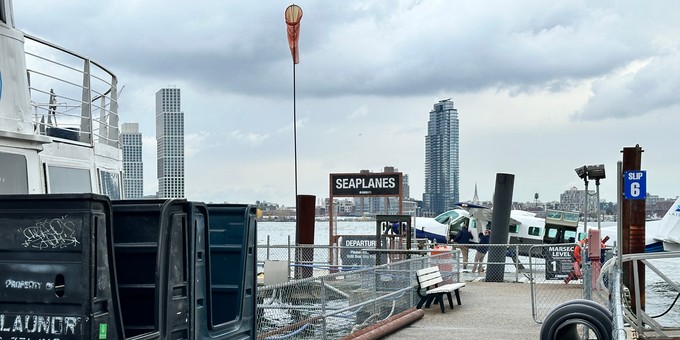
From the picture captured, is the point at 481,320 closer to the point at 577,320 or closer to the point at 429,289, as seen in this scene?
the point at 429,289

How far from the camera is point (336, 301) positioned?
1415cm

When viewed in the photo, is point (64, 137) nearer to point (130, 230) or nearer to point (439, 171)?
point (130, 230)

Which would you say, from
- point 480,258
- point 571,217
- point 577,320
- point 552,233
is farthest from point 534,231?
point 577,320

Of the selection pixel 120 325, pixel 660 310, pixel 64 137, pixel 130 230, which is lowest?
pixel 660 310

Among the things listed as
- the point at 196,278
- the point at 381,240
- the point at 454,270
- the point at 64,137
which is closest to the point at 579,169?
the point at 454,270

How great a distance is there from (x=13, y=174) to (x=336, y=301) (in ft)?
24.8

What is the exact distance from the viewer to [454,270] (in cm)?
2014

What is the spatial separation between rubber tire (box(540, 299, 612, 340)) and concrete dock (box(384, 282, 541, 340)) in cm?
244

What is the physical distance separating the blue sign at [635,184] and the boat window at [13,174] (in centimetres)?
915

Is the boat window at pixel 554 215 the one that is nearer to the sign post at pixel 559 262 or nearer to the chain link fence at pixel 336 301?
the sign post at pixel 559 262

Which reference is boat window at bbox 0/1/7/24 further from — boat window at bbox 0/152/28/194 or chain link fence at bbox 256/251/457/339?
chain link fence at bbox 256/251/457/339

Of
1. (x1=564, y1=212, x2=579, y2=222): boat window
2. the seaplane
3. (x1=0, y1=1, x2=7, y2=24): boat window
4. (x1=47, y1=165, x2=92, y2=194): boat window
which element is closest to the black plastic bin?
(x1=47, y1=165, x2=92, y2=194): boat window

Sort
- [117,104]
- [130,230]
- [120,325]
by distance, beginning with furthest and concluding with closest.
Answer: [117,104] → [130,230] → [120,325]

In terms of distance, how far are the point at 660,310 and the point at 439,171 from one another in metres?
92.5
